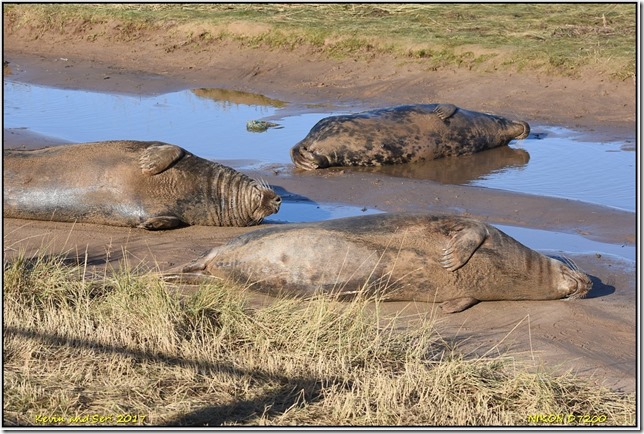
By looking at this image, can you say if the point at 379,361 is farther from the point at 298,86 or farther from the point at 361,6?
the point at 361,6

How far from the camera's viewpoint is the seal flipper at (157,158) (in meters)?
8.66

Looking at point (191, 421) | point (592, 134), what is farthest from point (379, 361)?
point (592, 134)

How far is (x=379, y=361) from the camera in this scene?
17.7 feet

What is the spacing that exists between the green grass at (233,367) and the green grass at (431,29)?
985cm

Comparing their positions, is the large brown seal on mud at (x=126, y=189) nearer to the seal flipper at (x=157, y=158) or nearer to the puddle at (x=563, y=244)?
the seal flipper at (x=157, y=158)

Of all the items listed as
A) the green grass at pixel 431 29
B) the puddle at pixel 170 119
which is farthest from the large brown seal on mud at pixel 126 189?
the green grass at pixel 431 29

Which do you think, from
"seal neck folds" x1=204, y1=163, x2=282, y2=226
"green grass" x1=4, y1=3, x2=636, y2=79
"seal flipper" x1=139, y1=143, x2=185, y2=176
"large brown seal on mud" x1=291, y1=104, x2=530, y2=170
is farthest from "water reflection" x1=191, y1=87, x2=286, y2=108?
A: "seal flipper" x1=139, y1=143, x2=185, y2=176

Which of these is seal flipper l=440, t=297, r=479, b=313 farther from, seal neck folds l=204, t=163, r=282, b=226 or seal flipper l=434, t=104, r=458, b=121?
seal flipper l=434, t=104, r=458, b=121

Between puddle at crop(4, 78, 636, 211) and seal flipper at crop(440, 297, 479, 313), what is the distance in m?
3.25

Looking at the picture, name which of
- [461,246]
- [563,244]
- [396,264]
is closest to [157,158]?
[396,264]

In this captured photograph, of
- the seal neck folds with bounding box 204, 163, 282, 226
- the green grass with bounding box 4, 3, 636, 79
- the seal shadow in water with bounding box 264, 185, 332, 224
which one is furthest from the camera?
the green grass with bounding box 4, 3, 636, 79

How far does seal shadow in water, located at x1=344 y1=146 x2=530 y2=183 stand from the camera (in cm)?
1138

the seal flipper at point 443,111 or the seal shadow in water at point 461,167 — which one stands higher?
the seal flipper at point 443,111

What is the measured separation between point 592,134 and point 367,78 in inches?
176
